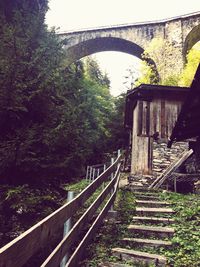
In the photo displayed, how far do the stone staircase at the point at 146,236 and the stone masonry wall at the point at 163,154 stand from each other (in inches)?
186

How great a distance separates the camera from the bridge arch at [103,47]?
24250 millimetres

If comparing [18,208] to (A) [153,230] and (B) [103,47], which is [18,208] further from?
(B) [103,47]

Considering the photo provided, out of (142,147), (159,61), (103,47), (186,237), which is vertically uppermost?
(103,47)

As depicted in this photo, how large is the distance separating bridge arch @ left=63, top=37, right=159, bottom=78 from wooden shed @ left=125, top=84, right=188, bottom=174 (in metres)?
11.9

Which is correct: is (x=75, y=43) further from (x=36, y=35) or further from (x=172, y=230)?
(x=172, y=230)

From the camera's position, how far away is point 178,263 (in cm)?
366

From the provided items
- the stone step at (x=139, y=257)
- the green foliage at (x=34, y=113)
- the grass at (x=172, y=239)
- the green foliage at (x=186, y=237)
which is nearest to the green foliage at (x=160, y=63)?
the green foliage at (x=186, y=237)

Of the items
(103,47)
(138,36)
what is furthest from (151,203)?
(103,47)

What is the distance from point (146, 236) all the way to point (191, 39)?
21284mm

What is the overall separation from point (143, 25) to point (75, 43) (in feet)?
19.6

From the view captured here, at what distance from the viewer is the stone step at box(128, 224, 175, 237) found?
4.62 m

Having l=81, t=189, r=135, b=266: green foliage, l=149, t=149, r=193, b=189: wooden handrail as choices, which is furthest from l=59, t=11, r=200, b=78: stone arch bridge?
l=81, t=189, r=135, b=266: green foliage

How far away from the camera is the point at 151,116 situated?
12289 mm

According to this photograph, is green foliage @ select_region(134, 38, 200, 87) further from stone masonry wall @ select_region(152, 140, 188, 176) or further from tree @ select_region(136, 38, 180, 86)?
stone masonry wall @ select_region(152, 140, 188, 176)
